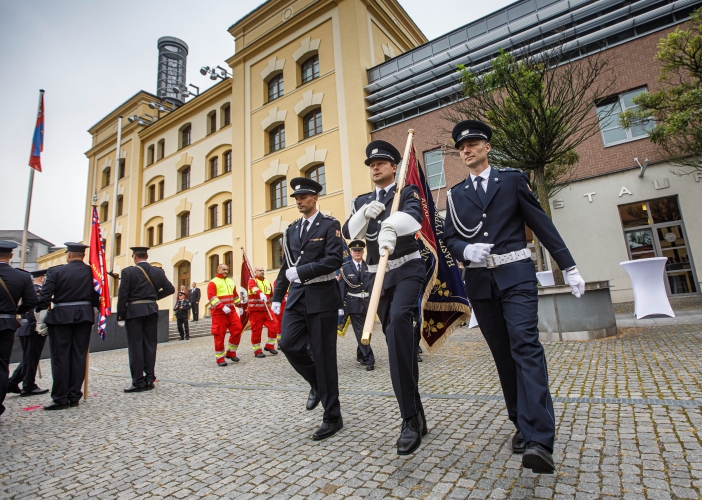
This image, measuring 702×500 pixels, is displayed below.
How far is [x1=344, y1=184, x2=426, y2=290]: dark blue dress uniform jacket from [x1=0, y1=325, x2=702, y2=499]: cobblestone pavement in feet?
3.80

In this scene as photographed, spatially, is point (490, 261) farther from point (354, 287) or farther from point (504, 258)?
point (354, 287)

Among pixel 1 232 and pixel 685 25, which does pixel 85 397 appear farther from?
pixel 1 232

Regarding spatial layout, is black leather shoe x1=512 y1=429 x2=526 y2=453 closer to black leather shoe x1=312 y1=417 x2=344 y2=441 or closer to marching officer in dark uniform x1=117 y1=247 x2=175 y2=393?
black leather shoe x1=312 y1=417 x2=344 y2=441

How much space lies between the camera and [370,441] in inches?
116

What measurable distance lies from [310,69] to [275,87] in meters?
2.37

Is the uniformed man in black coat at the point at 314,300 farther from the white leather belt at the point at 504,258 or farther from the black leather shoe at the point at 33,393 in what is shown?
the black leather shoe at the point at 33,393

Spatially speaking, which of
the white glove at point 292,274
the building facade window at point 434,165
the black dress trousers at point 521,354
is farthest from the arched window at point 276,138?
the black dress trousers at point 521,354

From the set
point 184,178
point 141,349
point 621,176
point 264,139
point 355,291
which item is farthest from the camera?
point 184,178

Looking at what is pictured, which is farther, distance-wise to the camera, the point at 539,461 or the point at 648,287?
the point at 648,287

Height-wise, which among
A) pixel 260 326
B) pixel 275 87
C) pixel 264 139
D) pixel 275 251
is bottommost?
pixel 260 326

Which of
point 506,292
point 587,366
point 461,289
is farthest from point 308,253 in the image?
point 587,366

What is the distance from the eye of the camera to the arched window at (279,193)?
20.0m

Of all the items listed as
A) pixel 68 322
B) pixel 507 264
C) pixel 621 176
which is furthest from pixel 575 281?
pixel 621 176

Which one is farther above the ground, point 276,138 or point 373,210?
point 276,138
